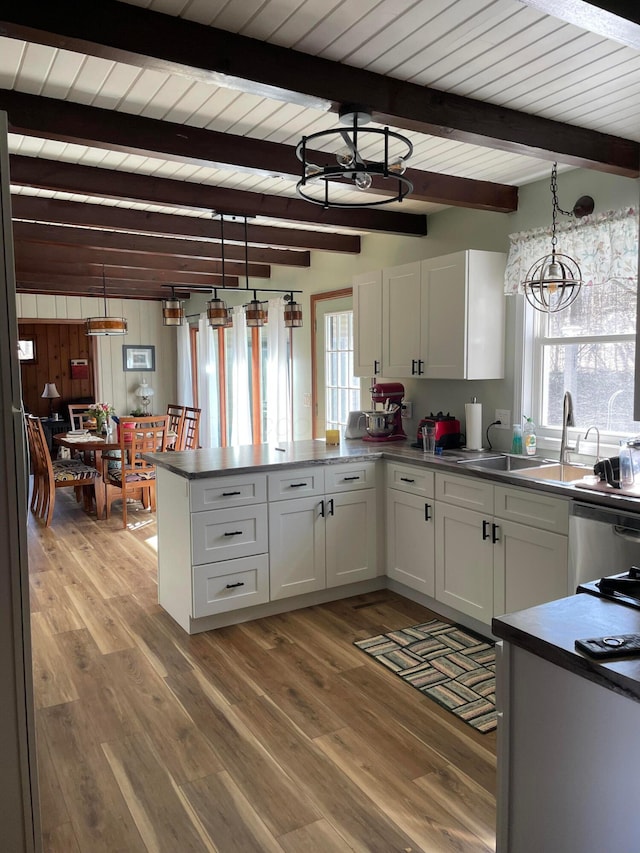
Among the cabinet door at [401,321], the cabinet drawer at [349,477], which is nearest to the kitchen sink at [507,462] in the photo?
the cabinet drawer at [349,477]

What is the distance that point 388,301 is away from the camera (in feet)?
14.6

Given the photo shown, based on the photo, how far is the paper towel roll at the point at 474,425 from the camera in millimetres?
4023

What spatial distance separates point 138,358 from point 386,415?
6001mm

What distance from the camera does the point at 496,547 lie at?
3.33m

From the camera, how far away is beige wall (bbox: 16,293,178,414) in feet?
30.1

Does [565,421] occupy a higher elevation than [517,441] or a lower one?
higher

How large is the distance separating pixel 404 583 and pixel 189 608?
130cm

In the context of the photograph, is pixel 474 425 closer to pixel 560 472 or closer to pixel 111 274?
pixel 560 472

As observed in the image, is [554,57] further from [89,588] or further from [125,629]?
[89,588]

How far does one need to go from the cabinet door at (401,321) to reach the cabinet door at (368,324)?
0.06 m

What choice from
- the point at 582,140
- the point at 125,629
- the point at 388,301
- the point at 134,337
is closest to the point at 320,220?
the point at 388,301

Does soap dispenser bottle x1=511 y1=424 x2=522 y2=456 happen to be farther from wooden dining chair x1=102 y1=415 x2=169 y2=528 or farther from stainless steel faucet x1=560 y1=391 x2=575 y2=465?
wooden dining chair x1=102 y1=415 x2=169 y2=528

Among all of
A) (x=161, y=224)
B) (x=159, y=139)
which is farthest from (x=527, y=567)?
(x=161, y=224)

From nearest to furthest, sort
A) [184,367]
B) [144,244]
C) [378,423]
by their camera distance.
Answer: [378,423] < [144,244] < [184,367]
